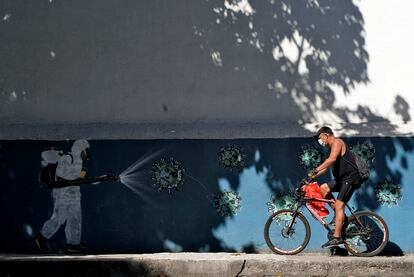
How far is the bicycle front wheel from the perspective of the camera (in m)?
10.0

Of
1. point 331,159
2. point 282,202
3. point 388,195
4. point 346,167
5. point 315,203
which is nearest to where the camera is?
point 331,159

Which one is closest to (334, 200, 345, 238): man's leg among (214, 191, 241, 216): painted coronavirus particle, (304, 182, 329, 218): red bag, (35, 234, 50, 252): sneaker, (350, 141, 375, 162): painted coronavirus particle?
(304, 182, 329, 218): red bag

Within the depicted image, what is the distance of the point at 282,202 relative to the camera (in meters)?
10.4

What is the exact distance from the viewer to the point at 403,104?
1045cm

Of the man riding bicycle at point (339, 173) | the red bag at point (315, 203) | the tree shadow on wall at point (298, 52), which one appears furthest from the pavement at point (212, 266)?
→ the tree shadow on wall at point (298, 52)

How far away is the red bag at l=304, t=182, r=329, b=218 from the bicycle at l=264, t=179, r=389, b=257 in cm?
3

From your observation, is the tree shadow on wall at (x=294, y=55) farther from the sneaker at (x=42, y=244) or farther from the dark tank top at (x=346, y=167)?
the sneaker at (x=42, y=244)

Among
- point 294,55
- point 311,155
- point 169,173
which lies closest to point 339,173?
point 311,155

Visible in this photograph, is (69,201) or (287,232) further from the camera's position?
(69,201)

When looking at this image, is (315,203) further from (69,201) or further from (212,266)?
(69,201)

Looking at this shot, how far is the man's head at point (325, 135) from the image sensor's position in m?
9.82

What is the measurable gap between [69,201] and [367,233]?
416 centimetres

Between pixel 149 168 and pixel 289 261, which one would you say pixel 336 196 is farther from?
pixel 149 168

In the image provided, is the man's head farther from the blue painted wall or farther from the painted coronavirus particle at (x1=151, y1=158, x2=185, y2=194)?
the painted coronavirus particle at (x1=151, y1=158, x2=185, y2=194)
